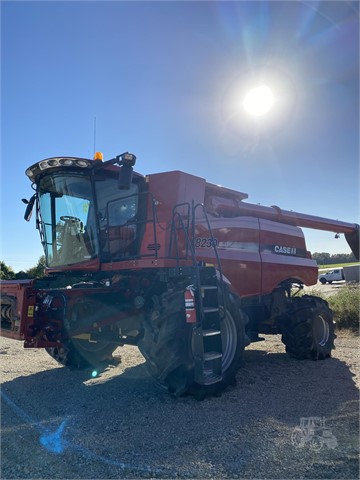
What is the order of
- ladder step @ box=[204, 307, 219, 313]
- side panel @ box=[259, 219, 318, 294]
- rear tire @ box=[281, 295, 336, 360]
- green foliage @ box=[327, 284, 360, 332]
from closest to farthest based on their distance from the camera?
ladder step @ box=[204, 307, 219, 313] < rear tire @ box=[281, 295, 336, 360] < side panel @ box=[259, 219, 318, 294] < green foliage @ box=[327, 284, 360, 332]

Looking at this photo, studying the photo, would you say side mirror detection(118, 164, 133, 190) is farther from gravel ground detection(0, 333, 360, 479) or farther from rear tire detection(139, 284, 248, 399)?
gravel ground detection(0, 333, 360, 479)

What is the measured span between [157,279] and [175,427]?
2.17 m

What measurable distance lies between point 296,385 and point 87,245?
349 centimetres

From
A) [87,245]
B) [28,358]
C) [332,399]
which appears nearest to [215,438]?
[332,399]

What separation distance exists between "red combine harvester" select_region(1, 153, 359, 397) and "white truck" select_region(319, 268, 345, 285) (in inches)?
1594

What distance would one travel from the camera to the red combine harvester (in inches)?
173

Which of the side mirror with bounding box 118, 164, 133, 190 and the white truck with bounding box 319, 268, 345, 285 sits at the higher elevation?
the white truck with bounding box 319, 268, 345, 285

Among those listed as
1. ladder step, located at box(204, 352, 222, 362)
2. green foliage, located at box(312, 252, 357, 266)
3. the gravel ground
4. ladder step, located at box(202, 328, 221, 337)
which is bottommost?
the gravel ground

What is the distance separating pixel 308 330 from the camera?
6.71 metres

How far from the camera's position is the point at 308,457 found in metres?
2.96

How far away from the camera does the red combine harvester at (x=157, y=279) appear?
4.38m

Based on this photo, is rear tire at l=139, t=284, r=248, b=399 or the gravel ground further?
rear tire at l=139, t=284, r=248, b=399
